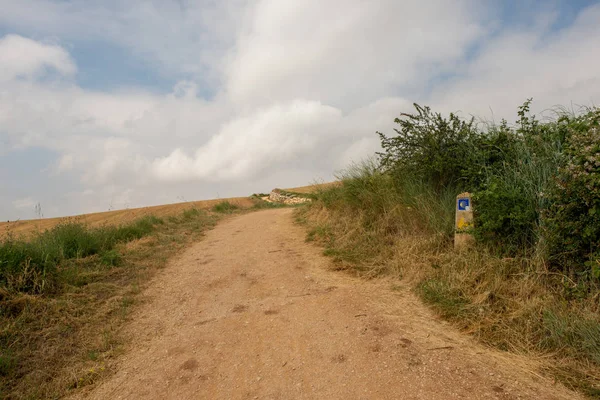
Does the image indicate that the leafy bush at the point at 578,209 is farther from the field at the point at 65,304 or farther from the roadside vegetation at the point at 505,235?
the field at the point at 65,304

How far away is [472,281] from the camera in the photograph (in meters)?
4.43

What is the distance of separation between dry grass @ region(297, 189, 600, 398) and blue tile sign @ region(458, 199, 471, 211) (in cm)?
55

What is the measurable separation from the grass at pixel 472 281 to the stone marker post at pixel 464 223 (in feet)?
0.57

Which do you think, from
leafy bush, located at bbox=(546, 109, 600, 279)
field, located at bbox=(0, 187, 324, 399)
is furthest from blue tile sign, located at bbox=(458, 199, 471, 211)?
field, located at bbox=(0, 187, 324, 399)

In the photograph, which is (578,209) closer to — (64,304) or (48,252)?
(64,304)

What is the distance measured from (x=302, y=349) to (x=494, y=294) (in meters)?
2.38

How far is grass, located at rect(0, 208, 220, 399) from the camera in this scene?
3568 mm

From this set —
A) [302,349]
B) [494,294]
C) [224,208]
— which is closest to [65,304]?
[302,349]

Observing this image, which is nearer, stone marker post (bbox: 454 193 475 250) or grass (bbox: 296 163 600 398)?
grass (bbox: 296 163 600 398)

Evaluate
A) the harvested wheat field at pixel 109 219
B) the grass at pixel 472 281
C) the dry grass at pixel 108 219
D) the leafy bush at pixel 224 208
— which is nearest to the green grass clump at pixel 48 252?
the harvested wheat field at pixel 109 219

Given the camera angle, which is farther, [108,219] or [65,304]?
[108,219]

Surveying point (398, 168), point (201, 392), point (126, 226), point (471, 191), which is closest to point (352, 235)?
point (398, 168)

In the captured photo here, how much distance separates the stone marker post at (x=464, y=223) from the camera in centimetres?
513

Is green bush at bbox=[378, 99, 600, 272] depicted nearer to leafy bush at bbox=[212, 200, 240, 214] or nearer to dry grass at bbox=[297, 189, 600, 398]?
dry grass at bbox=[297, 189, 600, 398]
